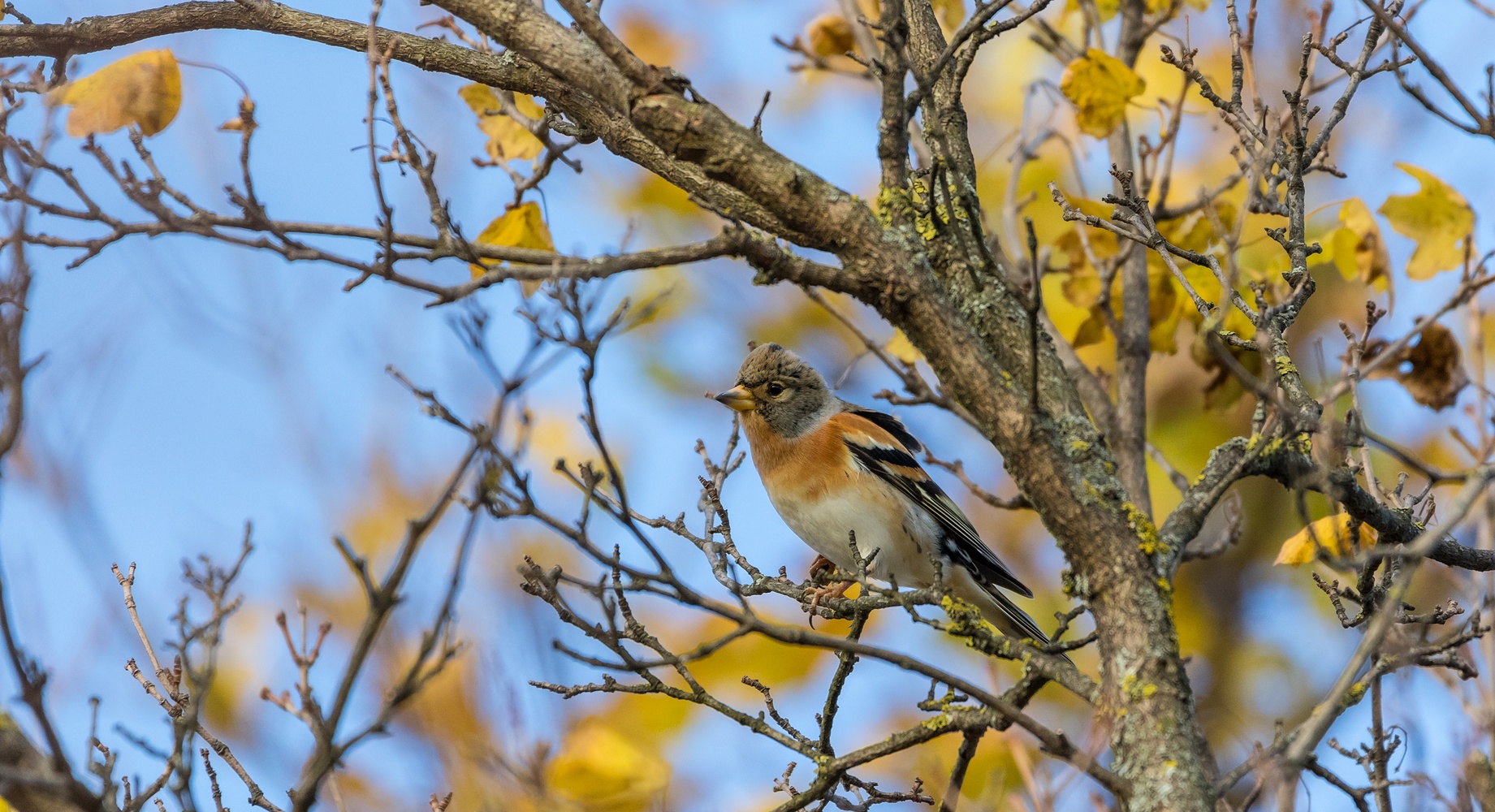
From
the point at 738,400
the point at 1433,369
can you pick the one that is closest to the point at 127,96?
the point at 738,400

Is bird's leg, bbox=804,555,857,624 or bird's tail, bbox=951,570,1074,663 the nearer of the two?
bird's leg, bbox=804,555,857,624

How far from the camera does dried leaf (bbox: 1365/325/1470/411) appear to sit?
484 centimetres

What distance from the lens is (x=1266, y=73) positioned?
10133 millimetres

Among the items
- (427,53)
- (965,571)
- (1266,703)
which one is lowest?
(427,53)

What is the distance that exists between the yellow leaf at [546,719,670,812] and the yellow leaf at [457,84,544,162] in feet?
8.44

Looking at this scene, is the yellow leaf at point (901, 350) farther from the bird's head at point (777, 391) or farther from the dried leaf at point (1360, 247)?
the dried leaf at point (1360, 247)

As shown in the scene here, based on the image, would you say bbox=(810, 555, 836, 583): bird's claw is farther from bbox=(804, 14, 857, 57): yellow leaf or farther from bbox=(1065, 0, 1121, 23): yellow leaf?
bbox=(1065, 0, 1121, 23): yellow leaf

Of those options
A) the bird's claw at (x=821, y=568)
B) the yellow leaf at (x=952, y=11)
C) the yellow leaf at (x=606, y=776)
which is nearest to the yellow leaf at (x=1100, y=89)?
the yellow leaf at (x=952, y=11)

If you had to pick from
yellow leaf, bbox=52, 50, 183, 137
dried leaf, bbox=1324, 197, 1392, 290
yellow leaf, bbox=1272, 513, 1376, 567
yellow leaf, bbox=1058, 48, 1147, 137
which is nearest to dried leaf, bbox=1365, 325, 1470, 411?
dried leaf, bbox=1324, 197, 1392, 290

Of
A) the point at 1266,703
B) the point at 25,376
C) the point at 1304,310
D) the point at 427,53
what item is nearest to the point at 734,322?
the point at 1304,310

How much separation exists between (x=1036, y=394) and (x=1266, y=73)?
839 cm

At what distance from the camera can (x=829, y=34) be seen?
19.2ft

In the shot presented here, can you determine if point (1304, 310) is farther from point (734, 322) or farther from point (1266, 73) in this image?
point (734, 322)

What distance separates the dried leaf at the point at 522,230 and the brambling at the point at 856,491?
62.9 inches
